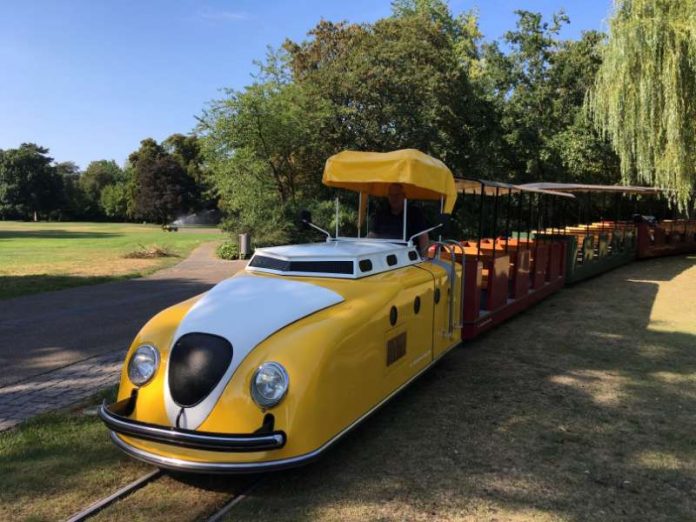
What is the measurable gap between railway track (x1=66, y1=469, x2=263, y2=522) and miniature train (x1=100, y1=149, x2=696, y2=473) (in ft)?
0.95

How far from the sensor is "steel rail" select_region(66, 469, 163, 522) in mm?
3055

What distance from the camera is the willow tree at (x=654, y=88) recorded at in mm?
13672

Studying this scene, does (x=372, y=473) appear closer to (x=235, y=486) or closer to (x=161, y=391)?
(x=235, y=486)

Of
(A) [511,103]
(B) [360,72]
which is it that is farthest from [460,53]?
(B) [360,72]

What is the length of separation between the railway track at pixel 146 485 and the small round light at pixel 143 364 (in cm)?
65

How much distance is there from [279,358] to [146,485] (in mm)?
1298

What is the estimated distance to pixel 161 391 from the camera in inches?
131

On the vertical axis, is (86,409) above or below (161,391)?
below

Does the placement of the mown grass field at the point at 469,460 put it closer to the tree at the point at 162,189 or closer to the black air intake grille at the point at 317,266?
the black air intake grille at the point at 317,266

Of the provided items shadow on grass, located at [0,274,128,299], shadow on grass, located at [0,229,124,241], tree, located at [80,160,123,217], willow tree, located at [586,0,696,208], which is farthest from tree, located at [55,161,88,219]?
willow tree, located at [586,0,696,208]

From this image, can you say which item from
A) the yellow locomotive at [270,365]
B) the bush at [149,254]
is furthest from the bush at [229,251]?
the yellow locomotive at [270,365]

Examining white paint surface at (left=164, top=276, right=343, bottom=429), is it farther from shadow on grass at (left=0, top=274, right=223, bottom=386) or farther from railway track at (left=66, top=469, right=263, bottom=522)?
shadow on grass at (left=0, top=274, right=223, bottom=386)

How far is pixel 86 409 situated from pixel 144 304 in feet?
17.5

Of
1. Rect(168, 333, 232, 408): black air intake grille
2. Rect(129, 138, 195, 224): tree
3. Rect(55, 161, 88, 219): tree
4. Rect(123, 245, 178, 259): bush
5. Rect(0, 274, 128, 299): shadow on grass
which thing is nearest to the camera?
Rect(168, 333, 232, 408): black air intake grille
